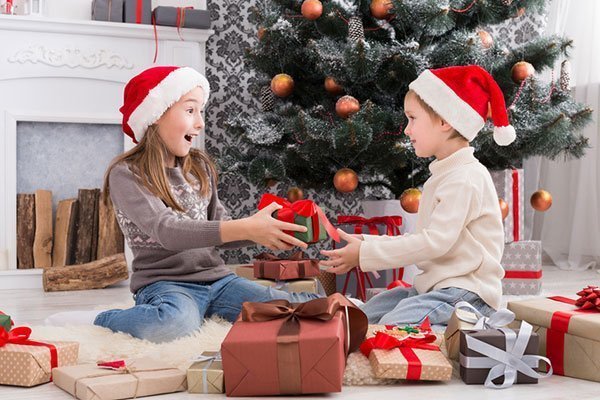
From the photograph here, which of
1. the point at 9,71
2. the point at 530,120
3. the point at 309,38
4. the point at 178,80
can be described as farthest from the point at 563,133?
the point at 9,71

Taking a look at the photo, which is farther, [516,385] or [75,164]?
[75,164]

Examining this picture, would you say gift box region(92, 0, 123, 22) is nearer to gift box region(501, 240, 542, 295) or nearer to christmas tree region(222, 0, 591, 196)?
christmas tree region(222, 0, 591, 196)

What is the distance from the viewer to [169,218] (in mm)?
2160

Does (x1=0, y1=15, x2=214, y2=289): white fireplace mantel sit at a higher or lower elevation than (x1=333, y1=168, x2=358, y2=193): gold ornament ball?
higher

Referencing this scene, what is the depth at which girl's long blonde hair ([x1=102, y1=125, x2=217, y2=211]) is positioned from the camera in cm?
230

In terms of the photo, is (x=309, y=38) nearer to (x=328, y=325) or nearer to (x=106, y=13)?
(x=106, y=13)

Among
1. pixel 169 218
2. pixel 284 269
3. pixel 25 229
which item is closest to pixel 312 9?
pixel 284 269

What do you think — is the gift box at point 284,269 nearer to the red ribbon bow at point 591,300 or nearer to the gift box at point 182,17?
the red ribbon bow at point 591,300

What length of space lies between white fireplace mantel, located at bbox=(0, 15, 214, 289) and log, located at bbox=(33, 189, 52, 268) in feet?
0.34

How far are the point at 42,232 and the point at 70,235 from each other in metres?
0.13

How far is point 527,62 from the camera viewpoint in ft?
11.2

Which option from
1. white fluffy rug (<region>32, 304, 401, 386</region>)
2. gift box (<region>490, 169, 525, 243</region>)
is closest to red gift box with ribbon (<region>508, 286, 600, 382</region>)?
white fluffy rug (<region>32, 304, 401, 386</region>)

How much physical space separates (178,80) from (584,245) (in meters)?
2.80

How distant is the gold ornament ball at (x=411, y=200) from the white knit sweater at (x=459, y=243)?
3.29ft
